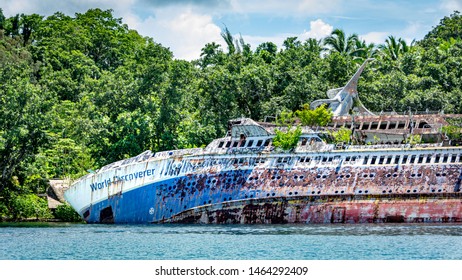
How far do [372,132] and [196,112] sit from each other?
20.2 meters

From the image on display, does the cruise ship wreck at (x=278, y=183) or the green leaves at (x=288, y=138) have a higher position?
the green leaves at (x=288, y=138)

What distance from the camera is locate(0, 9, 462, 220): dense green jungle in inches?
3159

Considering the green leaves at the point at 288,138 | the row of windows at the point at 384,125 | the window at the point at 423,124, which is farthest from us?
the row of windows at the point at 384,125

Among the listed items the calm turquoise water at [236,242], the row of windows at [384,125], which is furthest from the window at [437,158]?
the row of windows at [384,125]

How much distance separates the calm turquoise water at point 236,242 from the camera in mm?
53969

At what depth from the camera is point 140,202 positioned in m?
73.9

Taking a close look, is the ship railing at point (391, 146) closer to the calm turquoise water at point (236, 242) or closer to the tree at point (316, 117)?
the calm turquoise water at point (236, 242)

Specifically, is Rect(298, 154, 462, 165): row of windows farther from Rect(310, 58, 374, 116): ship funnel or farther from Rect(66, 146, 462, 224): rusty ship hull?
Rect(310, 58, 374, 116): ship funnel

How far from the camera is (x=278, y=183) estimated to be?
72.1 meters

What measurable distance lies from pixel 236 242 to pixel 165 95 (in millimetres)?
29522

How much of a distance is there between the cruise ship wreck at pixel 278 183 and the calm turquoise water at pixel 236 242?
258 centimetres

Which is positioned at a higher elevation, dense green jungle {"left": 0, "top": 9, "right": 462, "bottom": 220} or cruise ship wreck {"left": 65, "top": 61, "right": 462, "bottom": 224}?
dense green jungle {"left": 0, "top": 9, "right": 462, "bottom": 220}

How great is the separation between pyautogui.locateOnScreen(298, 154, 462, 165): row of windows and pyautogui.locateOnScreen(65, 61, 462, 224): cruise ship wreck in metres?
0.06

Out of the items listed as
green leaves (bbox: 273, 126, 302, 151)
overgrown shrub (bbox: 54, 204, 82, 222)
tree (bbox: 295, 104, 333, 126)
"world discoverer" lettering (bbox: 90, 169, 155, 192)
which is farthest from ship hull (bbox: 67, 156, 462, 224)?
tree (bbox: 295, 104, 333, 126)
